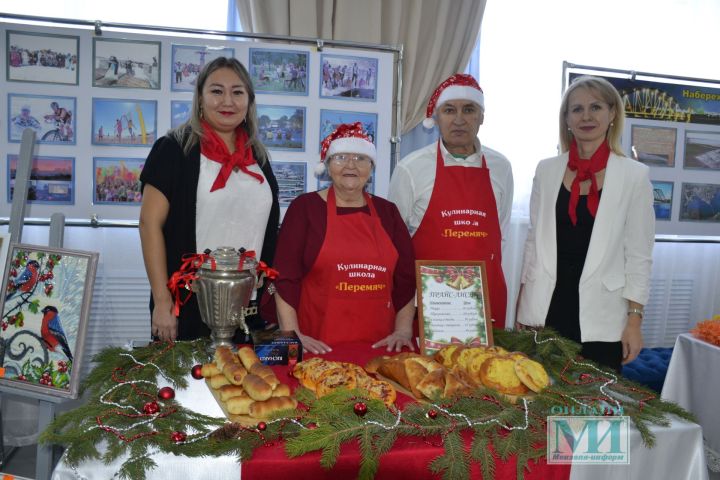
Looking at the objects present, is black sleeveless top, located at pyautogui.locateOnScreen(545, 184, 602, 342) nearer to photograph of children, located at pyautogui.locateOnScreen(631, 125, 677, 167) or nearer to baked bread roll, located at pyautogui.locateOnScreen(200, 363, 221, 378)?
baked bread roll, located at pyautogui.locateOnScreen(200, 363, 221, 378)

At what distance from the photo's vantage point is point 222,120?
9.12 ft

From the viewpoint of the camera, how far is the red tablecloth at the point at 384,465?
4.45 ft

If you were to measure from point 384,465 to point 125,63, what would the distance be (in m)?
3.42

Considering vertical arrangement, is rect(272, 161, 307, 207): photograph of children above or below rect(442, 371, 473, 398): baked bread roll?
above

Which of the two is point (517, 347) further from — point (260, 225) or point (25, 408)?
point (25, 408)

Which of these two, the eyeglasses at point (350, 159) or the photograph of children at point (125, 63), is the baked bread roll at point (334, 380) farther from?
the photograph of children at point (125, 63)

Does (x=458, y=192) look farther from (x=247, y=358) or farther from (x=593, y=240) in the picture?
(x=247, y=358)

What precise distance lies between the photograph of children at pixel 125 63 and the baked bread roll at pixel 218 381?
2.78 metres

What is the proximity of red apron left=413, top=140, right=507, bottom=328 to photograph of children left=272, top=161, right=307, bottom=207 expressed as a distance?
1479 millimetres

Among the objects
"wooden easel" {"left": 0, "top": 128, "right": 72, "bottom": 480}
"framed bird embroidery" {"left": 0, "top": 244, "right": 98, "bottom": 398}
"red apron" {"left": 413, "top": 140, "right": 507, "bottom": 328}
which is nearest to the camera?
"wooden easel" {"left": 0, "top": 128, "right": 72, "bottom": 480}

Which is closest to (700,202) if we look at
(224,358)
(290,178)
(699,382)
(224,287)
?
(699,382)

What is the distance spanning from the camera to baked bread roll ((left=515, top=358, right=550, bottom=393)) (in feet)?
5.76

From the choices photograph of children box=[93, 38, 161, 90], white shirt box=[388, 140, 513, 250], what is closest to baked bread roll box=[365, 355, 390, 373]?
white shirt box=[388, 140, 513, 250]

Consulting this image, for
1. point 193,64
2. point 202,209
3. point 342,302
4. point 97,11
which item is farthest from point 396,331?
point 97,11
